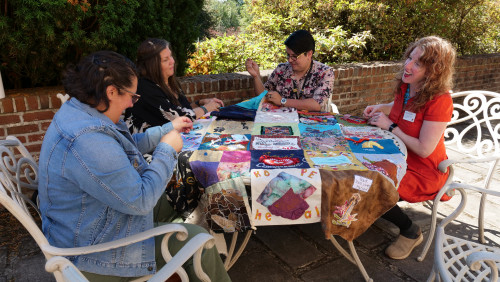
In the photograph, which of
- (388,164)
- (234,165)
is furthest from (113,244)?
(388,164)

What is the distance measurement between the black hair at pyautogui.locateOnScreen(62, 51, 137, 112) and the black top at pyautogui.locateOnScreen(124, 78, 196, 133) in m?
1.13

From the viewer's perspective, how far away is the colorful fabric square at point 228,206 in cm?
185

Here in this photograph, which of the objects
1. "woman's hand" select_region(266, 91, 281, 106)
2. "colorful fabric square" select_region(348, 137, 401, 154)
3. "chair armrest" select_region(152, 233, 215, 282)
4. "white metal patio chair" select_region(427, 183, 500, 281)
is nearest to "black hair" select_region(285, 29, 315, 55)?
"woman's hand" select_region(266, 91, 281, 106)

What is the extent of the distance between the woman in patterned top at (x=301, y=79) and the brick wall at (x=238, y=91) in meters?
0.53

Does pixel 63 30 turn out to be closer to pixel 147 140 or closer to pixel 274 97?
pixel 147 140

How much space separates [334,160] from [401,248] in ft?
3.52

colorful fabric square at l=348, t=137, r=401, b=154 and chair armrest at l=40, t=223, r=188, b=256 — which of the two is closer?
chair armrest at l=40, t=223, r=188, b=256

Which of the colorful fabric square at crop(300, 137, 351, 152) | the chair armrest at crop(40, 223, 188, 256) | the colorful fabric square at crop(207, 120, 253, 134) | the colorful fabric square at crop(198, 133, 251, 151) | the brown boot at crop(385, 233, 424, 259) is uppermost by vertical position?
the colorful fabric square at crop(300, 137, 351, 152)

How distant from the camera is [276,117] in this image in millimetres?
2801

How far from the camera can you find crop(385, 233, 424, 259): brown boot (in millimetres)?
2578

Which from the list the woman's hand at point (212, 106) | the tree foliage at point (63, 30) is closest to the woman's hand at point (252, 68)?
the woman's hand at point (212, 106)

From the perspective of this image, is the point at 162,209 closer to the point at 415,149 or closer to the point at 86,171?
the point at 86,171

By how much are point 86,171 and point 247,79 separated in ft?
9.61

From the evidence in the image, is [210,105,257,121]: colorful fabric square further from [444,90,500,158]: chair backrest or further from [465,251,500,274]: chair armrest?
[465,251,500,274]: chair armrest
